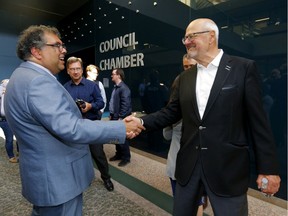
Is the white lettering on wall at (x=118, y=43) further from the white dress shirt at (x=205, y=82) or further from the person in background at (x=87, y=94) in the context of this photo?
the white dress shirt at (x=205, y=82)

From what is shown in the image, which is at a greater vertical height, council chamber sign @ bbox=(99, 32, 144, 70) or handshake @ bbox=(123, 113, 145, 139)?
council chamber sign @ bbox=(99, 32, 144, 70)

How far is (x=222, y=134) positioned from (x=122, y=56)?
4.05 m

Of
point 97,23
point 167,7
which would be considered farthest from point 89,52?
point 167,7

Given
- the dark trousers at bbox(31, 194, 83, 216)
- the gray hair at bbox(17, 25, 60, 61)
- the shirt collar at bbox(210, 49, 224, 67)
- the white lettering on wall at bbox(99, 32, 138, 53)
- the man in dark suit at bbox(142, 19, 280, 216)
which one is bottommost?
the dark trousers at bbox(31, 194, 83, 216)

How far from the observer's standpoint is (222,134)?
1240 millimetres

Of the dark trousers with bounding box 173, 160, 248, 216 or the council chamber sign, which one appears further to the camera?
the council chamber sign

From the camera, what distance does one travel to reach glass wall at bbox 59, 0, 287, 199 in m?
2.52

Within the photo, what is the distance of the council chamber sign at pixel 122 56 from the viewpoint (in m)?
4.60

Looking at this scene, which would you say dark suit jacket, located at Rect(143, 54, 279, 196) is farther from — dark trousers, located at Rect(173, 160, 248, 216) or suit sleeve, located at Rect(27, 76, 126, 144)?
suit sleeve, located at Rect(27, 76, 126, 144)

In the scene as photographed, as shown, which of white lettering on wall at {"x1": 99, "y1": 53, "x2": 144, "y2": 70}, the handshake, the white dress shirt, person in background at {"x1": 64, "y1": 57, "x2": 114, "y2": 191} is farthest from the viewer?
white lettering on wall at {"x1": 99, "y1": 53, "x2": 144, "y2": 70}

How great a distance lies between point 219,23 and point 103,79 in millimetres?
3406

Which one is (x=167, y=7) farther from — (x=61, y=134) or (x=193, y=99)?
(x=61, y=134)

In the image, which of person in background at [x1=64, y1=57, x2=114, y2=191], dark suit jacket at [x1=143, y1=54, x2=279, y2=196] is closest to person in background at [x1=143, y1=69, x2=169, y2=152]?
person in background at [x1=64, y1=57, x2=114, y2=191]

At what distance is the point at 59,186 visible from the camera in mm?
1200
